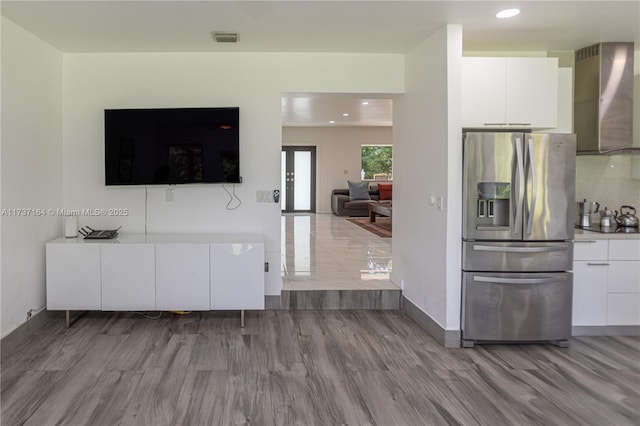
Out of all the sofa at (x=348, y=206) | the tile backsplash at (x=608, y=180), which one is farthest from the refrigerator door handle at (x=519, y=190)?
the sofa at (x=348, y=206)

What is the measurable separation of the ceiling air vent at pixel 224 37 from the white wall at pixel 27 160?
146 centimetres

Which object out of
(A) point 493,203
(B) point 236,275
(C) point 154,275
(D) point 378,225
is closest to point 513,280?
(A) point 493,203

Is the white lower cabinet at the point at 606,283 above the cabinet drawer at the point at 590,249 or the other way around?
the other way around

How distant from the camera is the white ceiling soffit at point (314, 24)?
3.03m

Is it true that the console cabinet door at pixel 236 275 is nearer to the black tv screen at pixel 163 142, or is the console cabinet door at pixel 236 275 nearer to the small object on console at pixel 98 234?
the black tv screen at pixel 163 142

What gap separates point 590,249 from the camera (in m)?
3.58

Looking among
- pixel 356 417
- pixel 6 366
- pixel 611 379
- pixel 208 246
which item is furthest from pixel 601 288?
pixel 6 366

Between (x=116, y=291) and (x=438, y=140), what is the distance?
2.93m

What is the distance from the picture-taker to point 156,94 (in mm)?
4184

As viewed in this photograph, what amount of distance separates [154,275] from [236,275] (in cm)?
68

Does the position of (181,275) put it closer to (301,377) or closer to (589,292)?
(301,377)

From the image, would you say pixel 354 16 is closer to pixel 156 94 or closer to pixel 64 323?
pixel 156 94

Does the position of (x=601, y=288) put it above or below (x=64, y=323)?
above

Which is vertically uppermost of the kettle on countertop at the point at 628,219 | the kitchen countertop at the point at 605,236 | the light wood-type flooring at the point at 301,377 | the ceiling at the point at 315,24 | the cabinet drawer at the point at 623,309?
the ceiling at the point at 315,24
